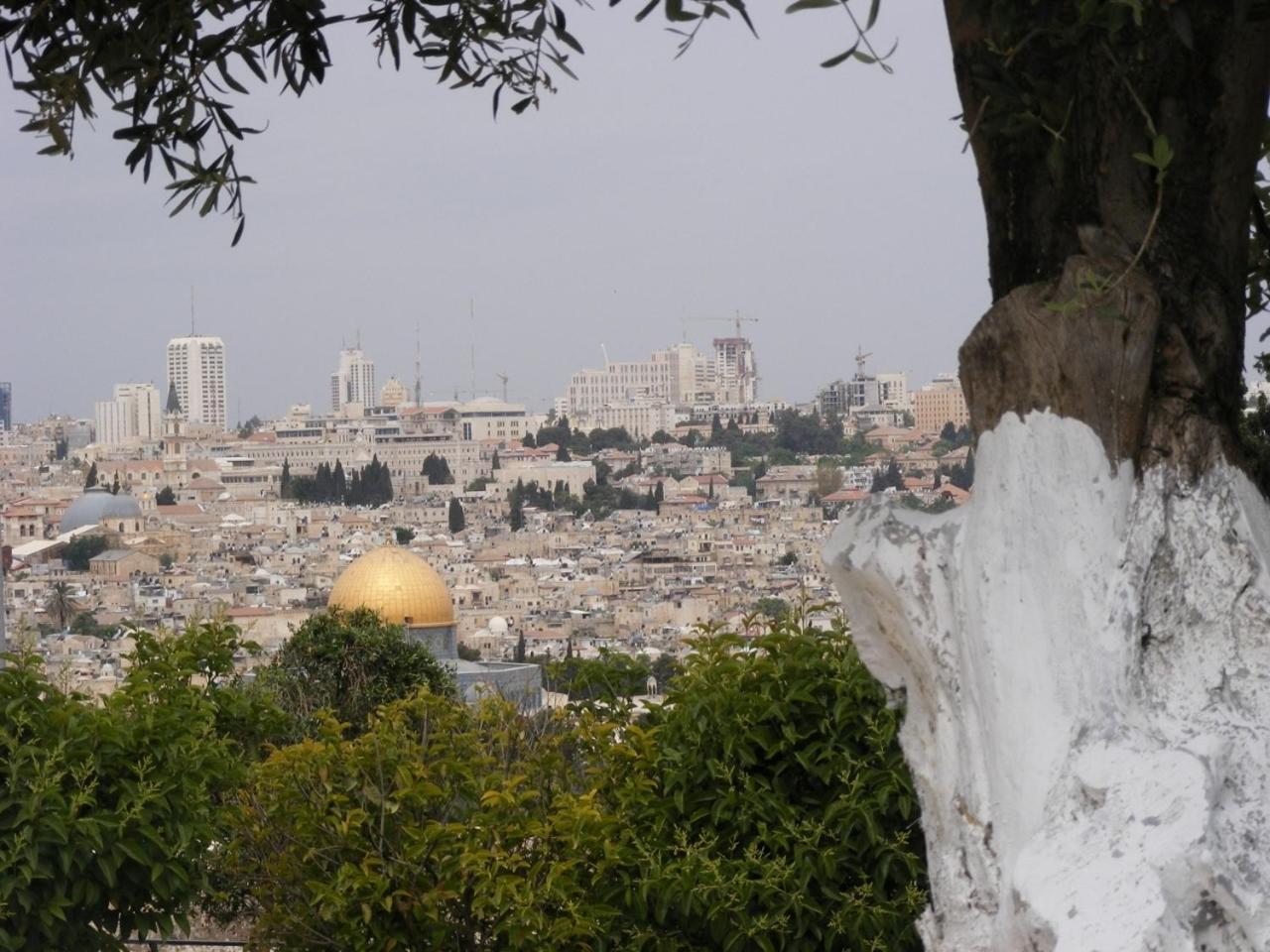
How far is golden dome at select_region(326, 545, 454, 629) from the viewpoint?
3103 centimetres

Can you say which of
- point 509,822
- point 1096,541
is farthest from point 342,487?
point 1096,541

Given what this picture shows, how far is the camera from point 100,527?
83625 millimetres

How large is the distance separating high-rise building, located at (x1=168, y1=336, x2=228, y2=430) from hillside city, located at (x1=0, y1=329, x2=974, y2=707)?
0.65 ft

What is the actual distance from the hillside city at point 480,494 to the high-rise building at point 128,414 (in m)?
0.19

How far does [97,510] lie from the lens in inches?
3393

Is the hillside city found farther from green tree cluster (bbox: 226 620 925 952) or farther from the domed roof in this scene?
→ green tree cluster (bbox: 226 620 925 952)

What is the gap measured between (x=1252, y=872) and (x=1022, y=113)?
2.63 ft

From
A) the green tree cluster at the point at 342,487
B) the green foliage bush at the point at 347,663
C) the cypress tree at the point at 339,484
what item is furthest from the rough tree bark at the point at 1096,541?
the cypress tree at the point at 339,484

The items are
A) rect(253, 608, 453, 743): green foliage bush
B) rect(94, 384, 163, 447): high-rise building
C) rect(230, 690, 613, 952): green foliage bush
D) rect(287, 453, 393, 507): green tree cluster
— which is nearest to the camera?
rect(230, 690, 613, 952): green foliage bush

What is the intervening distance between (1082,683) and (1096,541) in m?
0.15

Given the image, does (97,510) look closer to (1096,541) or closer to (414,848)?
(414,848)

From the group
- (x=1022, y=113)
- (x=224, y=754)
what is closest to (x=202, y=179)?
(x=1022, y=113)

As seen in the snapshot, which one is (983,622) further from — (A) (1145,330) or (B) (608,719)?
(B) (608,719)

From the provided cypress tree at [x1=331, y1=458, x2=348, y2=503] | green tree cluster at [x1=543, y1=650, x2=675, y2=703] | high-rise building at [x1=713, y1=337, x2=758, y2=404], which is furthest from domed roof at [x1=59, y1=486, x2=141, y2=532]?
green tree cluster at [x1=543, y1=650, x2=675, y2=703]
